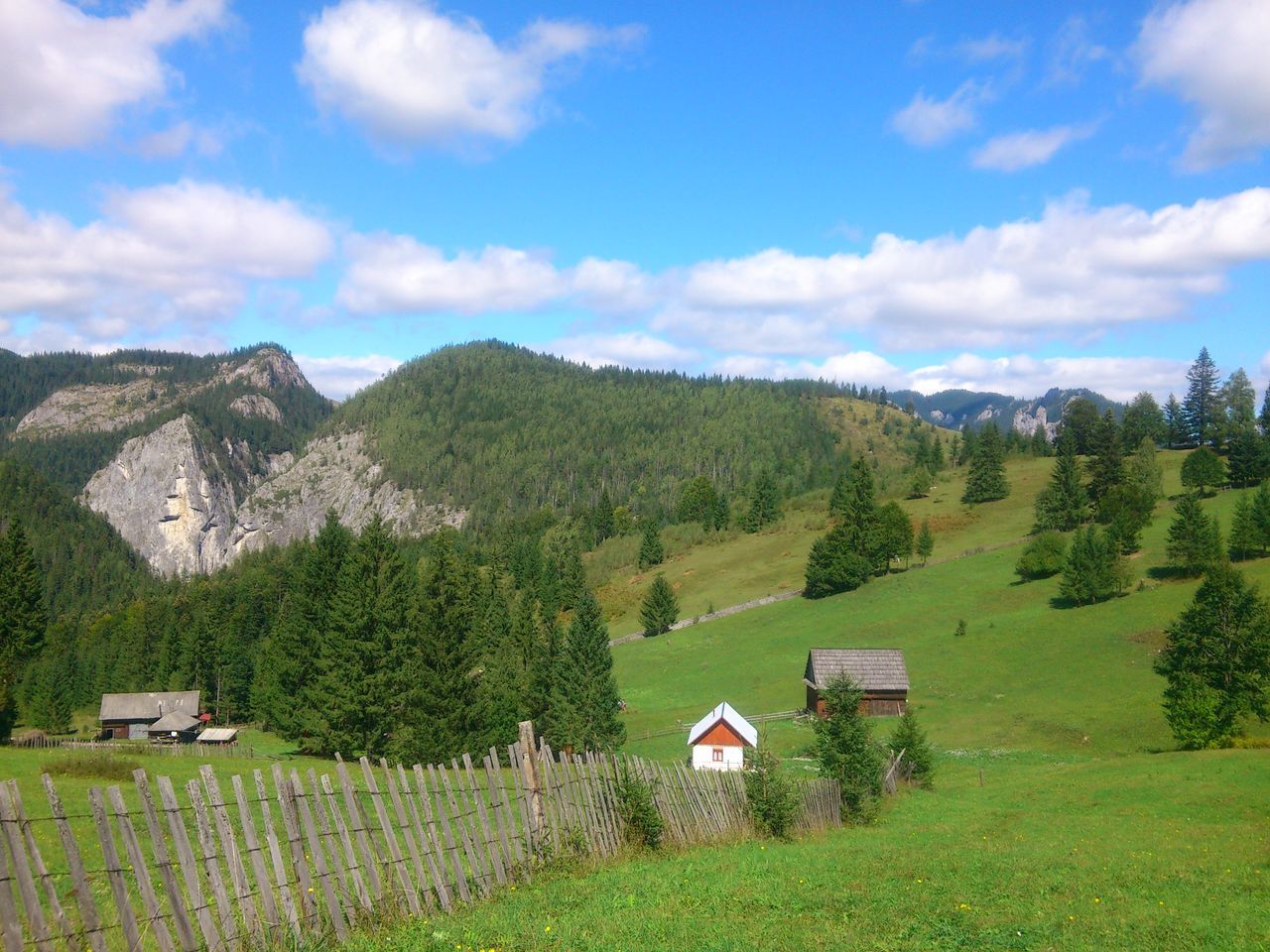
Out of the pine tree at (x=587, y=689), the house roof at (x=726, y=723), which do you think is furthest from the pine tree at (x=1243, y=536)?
the pine tree at (x=587, y=689)

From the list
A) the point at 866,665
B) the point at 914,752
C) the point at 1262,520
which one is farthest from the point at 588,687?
the point at 1262,520

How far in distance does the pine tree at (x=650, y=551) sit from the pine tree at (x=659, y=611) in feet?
119

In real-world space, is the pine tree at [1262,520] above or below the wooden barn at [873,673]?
above

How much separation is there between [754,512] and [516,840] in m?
134

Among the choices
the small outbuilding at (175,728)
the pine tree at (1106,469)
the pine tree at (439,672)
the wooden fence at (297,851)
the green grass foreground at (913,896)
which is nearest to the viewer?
the wooden fence at (297,851)

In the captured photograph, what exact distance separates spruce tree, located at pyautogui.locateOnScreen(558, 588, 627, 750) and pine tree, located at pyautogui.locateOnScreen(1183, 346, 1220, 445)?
122723 mm

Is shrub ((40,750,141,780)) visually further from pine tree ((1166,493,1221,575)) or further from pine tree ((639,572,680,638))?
pine tree ((1166,493,1221,575))

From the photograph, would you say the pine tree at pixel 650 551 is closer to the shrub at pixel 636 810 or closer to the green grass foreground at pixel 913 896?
the green grass foreground at pixel 913 896

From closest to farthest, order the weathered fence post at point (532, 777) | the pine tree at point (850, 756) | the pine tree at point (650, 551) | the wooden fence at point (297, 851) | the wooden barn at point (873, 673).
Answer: the wooden fence at point (297, 851) → the weathered fence post at point (532, 777) → the pine tree at point (850, 756) → the wooden barn at point (873, 673) → the pine tree at point (650, 551)

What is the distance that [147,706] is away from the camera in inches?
3273

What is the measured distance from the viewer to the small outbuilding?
259 feet

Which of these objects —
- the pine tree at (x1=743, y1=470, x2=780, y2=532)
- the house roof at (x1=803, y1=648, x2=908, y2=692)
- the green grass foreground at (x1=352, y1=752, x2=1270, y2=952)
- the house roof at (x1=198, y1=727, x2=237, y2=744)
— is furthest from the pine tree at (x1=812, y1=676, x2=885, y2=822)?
the pine tree at (x1=743, y1=470, x2=780, y2=532)

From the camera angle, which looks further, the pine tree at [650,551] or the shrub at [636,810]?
the pine tree at [650,551]

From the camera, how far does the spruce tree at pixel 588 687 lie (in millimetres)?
48219
